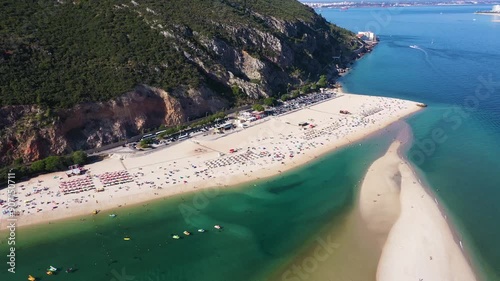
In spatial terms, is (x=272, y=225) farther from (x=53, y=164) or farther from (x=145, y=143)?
(x=53, y=164)

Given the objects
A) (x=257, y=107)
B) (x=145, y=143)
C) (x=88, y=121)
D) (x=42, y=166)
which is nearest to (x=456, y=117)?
(x=257, y=107)

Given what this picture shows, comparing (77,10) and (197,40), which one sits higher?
(77,10)

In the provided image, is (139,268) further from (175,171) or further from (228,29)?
(228,29)

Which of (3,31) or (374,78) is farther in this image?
(374,78)

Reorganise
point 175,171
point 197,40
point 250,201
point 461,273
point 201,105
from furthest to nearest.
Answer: point 197,40 < point 201,105 < point 175,171 < point 250,201 < point 461,273

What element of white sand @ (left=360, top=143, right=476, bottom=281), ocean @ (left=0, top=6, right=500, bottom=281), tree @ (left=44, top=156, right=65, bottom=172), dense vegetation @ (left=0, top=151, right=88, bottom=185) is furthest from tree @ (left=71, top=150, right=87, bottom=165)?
white sand @ (left=360, top=143, right=476, bottom=281)

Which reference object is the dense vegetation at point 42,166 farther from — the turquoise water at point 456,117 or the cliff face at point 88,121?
the turquoise water at point 456,117

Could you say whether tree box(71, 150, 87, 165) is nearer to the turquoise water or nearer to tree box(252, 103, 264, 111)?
tree box(252, 103, 264, 111)

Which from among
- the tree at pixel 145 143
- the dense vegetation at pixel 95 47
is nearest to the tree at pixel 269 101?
the dense vegetation at pixel 95 47

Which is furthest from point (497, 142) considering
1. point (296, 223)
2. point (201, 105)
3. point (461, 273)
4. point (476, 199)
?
point (201, 105)
